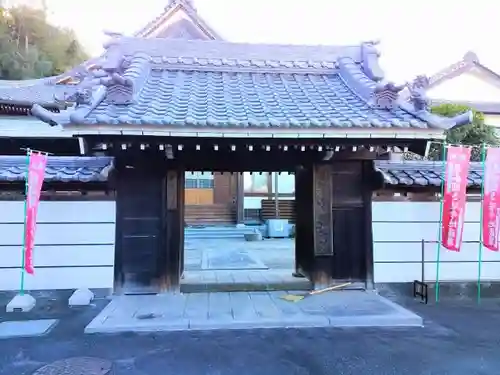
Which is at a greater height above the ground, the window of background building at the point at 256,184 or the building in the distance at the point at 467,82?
the building in the distance at the point at 467,82

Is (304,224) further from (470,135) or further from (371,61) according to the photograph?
(470,135)

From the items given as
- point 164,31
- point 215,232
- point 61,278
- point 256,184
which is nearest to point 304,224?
point 61,278

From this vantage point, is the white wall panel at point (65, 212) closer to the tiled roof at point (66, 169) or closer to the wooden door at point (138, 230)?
the wooden door at point (138, 230)

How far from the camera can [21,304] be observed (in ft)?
19.4

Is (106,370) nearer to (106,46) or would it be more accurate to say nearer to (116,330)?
(116,330)

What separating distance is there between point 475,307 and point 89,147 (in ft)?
20.8

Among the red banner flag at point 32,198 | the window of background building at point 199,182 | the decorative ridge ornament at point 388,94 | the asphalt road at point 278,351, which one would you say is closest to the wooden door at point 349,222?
the decorative ridge ornament at point 388,94

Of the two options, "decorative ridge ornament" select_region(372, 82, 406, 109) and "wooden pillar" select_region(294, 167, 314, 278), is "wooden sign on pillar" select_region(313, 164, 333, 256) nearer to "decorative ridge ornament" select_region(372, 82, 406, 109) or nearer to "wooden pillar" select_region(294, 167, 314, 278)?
"wooden pillar" select_region(294, 167, 314, 278)

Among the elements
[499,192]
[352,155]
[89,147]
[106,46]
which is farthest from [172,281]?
[499,192]

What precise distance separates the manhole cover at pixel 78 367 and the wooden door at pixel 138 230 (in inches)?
91.7

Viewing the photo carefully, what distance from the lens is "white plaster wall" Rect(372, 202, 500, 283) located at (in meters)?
6.91

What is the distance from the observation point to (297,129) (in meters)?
5.66

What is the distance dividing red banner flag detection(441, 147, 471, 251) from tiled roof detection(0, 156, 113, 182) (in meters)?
5.27

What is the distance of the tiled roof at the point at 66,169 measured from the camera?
6234 millimetres
